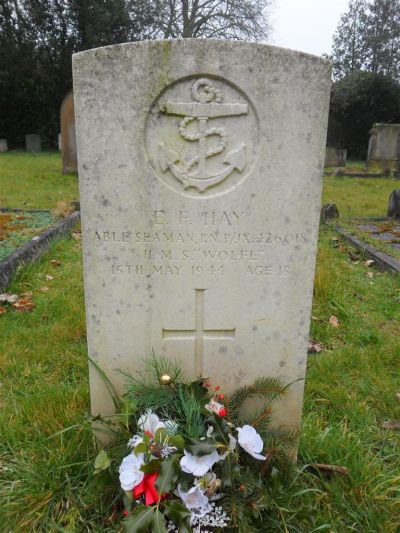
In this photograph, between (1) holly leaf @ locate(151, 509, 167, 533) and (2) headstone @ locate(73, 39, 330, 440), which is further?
(2) headstone @ locate(73, 39, 330, 440)

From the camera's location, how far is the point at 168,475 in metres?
1.68

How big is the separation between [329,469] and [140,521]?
3.05ft

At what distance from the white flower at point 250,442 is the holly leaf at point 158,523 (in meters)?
0.40

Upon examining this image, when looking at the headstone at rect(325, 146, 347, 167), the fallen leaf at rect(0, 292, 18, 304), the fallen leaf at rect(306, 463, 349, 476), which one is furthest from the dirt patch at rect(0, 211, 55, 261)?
the headstone at rect(325, 146, 347, 167)

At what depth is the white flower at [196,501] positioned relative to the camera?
1.68 meters

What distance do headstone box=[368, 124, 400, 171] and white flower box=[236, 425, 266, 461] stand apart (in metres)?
13.9

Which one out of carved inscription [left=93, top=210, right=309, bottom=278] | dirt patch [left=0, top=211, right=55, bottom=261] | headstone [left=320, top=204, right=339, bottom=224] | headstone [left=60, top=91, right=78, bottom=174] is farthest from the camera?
headstone [left=60, top=91, right=78, bottom=174]

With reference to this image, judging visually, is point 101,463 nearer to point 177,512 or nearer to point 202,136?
point 177,512

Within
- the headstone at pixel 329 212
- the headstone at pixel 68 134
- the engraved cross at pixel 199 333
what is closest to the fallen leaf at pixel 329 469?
the engraved cross at pixel 199 333

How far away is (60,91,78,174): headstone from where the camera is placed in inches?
393

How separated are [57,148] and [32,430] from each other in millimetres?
20687

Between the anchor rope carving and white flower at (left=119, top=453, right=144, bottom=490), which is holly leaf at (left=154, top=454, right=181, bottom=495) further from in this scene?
the anchor rope carving

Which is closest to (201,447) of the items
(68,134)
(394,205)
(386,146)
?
(394,205)

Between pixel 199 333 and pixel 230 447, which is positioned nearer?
pixel 230 447
